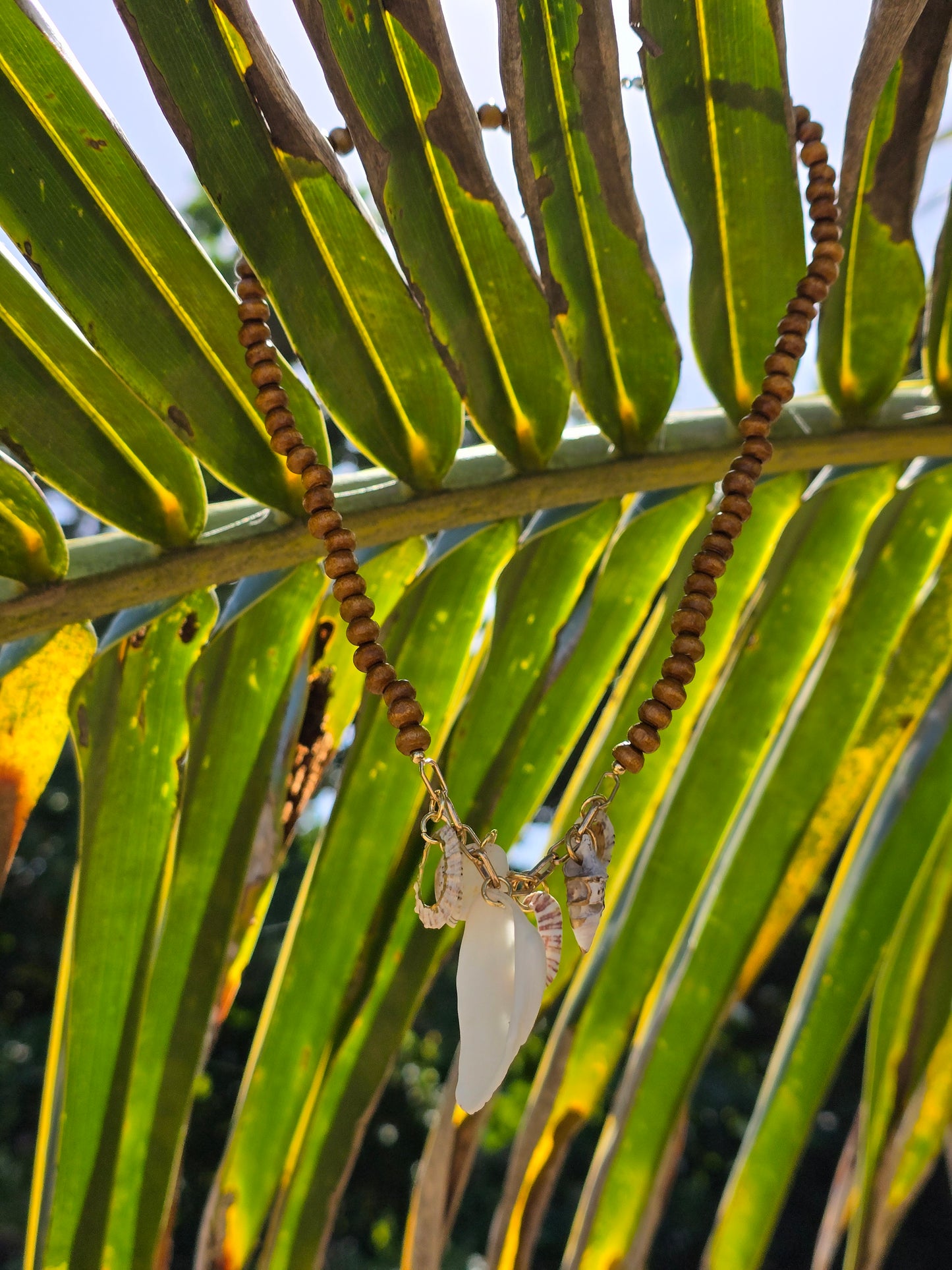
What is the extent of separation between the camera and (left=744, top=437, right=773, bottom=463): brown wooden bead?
744mm

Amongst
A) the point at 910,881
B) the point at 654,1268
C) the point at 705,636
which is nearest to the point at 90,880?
the point at 705,636

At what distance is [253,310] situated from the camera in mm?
671

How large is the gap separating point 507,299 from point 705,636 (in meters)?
0.37

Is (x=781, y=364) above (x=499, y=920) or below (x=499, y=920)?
above

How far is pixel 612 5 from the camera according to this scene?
0.62 metres

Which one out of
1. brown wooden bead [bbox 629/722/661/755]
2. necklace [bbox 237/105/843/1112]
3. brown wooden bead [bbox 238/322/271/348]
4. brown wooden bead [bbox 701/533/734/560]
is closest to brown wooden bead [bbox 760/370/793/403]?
necklace [bbox 237/105/843/1112]

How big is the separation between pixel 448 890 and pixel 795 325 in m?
0.48

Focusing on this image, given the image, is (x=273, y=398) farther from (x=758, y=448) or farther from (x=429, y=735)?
(x=758, y=448)

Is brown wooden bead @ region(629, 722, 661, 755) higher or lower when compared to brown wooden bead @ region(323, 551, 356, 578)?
lower

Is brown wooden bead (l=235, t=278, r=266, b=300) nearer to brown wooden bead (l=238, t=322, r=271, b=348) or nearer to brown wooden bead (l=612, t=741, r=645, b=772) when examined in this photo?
brown wooden bead (l=238, t=322, r=271, b=348)

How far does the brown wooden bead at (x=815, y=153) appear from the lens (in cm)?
72

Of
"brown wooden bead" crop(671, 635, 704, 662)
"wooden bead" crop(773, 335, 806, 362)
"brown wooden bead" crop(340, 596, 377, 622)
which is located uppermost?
"wooden bead" crop(773, 335, 806, 362)

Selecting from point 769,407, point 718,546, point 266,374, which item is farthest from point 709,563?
point 266,374

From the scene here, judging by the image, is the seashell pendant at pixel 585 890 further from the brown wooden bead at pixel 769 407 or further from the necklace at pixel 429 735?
the brown wooden bead at pixel 769 407
